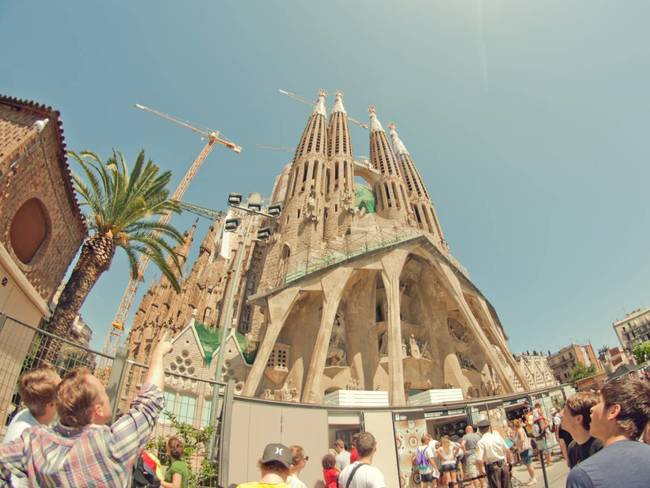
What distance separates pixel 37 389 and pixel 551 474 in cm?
1050

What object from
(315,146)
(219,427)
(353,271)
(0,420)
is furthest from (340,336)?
(315,146)

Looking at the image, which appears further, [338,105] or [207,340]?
[338,105]

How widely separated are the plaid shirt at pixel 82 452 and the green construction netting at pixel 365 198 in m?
37.2

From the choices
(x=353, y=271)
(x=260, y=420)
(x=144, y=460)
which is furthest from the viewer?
(x=353, y=271)

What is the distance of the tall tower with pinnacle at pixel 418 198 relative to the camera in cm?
3656

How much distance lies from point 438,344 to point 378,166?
24232 mm

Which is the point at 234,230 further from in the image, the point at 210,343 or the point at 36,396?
the point at 210,343

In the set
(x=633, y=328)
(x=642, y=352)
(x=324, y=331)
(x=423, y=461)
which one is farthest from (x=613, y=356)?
(x=423, y=461)

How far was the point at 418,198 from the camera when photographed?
39.5 m

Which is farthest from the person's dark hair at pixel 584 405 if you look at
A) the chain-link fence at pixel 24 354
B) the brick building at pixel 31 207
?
the brick building at pixel 31 207

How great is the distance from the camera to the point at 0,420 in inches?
200

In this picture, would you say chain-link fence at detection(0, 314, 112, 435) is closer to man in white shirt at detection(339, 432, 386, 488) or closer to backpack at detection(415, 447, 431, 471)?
man in white shirt at detection(339, 432, 386, 488)

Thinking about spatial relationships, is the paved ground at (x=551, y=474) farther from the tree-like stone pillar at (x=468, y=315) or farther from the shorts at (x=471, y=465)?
the tree-like stone pillar at (x=468, y=315)

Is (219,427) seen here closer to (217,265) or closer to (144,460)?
(144,460)
